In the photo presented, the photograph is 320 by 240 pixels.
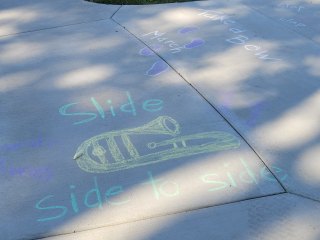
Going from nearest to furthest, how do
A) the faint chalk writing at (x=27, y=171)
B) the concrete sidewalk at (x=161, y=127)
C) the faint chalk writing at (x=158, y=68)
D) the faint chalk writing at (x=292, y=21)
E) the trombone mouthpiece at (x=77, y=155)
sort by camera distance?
1. the concrete sidewalk at (x=161, y=127)
2. the faint chalk writing at (x=27, y=171)
3. the trombone mouthpiece at (x=77, y=155)
4. the faint chalk writing at (x=158, y=68)
5. the faint chalk writing at (x=292, y=21)

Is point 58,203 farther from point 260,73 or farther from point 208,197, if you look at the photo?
point 260,73

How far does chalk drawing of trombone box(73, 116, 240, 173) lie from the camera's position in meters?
2.89

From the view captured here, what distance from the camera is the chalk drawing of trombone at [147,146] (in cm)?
289

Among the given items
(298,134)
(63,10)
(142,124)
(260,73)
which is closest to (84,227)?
(142,124)

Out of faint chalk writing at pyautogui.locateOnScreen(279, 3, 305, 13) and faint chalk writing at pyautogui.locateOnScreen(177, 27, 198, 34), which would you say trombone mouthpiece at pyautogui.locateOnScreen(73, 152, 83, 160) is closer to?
faint chalk writing at pyautogui.locateOnScreen(177, 27, 198, 34)

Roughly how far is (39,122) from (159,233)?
4.84ft

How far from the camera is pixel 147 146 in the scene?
303cm

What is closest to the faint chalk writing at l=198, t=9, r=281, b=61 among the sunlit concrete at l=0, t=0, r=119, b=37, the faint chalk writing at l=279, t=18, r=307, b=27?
the faint chalk writing at l=279, t=18, r=307, b=27

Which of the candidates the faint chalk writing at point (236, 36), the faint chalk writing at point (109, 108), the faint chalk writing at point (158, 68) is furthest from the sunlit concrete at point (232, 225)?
the faint chalk writing at point (236, 36)

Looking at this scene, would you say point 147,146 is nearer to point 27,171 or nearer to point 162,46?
point 27,171

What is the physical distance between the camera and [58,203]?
259cm

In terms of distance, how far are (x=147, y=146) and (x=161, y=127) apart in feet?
0.82

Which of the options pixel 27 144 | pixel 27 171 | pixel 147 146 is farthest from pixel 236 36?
pixel 27 171

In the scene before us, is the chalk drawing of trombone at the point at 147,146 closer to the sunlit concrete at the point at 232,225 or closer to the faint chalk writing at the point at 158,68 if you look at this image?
the sunlit concrete at the point at 232,225
